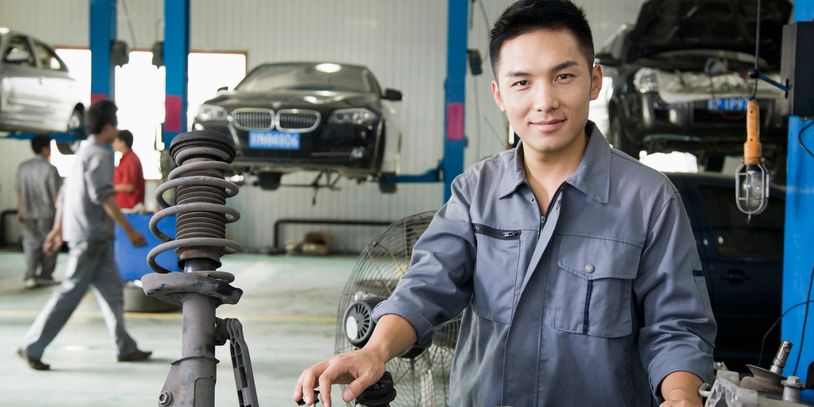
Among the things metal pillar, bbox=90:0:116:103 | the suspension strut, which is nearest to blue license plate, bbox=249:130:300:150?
metal pillar, bbox=90:0:116:103

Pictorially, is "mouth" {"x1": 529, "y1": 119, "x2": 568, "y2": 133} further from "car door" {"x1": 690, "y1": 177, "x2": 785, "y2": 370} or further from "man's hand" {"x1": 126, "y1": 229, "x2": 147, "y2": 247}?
"man's hand" {"x1": 126, "y1": 229, "x2": 147, "y2": 247}

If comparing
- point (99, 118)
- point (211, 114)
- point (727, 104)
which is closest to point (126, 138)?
point (211, 114)

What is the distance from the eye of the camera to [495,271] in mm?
1612

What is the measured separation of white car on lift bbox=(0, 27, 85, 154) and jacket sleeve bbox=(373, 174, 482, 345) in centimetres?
837

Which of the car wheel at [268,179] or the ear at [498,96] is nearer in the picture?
the ear at [498,96]

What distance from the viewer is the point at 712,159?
33.2ft

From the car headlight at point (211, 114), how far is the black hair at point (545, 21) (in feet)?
20.4

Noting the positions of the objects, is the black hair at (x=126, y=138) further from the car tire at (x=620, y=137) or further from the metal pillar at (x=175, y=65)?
the car tire at (x=620, y=137)

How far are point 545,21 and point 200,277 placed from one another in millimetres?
728

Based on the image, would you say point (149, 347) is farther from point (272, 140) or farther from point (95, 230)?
point (272, 140)

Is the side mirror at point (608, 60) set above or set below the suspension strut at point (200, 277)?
above

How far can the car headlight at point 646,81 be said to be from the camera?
7055 millimetres

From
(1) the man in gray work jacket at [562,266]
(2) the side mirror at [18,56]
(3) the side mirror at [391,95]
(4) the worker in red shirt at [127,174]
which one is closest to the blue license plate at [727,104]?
(3) the side mirror at [391,95]

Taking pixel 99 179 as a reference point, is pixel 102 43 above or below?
above
